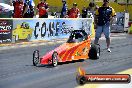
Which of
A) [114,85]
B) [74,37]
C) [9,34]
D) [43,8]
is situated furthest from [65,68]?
[43,8]

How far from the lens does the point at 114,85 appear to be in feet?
28.9

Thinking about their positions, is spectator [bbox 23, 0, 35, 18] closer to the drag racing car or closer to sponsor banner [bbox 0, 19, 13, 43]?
sponsor banner [bbox 0, 19, 13, 43]

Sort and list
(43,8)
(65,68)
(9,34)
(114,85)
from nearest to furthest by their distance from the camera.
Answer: (114,85) < (65,68) < (9,34) < (43,8)

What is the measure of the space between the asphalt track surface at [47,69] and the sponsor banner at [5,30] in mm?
2461

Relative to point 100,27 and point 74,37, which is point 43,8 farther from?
point 74,37

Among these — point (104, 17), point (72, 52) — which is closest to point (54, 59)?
point (72, 52)

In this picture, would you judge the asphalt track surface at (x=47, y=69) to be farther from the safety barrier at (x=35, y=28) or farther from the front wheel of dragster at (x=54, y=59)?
the safety barrier at (x=35, y=28)

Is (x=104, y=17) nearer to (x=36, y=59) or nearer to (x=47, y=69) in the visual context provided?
(x=36, y=59)

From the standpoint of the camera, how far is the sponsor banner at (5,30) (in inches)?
752

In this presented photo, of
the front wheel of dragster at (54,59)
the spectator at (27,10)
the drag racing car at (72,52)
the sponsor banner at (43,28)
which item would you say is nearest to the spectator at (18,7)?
the spectator at (27,10)

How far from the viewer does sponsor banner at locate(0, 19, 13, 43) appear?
19.1 metres

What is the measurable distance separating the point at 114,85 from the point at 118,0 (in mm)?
39089

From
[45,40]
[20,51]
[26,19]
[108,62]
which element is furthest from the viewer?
[45,40]

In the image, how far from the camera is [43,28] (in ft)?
73.0
